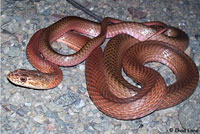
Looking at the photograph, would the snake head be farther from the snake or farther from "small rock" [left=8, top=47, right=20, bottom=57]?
"small rock" [left=8, top=47, right=20, bottom=57]

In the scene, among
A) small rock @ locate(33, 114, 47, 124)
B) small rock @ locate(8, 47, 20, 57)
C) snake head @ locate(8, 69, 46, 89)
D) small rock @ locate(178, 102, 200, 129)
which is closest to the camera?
small rock @ locate(33, 114, 47, 124)

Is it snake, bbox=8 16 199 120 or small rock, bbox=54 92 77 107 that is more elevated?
snake, bbox=8 16 199 120

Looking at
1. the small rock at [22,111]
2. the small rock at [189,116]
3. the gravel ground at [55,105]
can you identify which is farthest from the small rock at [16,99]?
the small rock at [189,116]

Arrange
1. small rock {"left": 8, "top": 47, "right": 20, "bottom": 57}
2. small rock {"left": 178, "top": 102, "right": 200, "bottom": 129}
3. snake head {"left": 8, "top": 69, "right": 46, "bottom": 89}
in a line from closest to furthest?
snake head {"left": 8, "top": 69, "right": 46, "bottom": 89} < small rock {"left": 178, "top": 102, "right": 200, "bottom": 129} < small rock {"left": 8, "top": 47, "right": 20, "bottom": 57}

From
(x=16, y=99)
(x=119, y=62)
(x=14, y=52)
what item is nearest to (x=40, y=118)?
(x=16, y=99)

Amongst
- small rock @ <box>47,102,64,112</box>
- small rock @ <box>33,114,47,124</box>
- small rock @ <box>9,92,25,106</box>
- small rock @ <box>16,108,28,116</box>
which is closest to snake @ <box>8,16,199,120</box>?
small rock @ <box>9,92,25,106</box>

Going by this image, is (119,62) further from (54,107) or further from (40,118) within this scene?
(40,118)

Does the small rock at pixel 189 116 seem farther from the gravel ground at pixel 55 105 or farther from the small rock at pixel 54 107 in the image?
the small rock at pixel 54 107

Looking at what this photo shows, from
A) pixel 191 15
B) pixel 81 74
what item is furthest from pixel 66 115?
pixel 191 15
